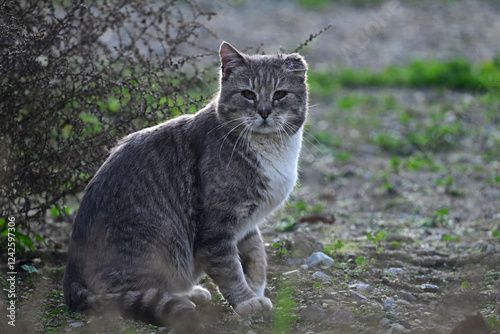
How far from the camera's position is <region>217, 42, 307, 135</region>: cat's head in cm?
439

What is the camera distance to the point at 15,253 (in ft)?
16.3

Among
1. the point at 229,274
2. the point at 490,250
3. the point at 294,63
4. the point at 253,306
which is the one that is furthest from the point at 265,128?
the point at 490,250

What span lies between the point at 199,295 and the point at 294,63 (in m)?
1.75

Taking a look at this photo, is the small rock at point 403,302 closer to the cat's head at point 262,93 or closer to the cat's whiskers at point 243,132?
the cat's head at point 262,93

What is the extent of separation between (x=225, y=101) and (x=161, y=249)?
1103mm

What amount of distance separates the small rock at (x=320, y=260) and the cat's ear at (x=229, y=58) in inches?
59.2

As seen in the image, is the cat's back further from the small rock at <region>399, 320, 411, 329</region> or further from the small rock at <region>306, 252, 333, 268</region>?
the small rock at <region>399, 320, 411, 329</region>

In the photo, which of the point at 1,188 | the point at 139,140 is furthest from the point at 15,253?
the point at 139,140

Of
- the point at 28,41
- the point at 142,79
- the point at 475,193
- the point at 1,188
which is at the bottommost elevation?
the point at 475,193

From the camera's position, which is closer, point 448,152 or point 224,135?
point 224,135

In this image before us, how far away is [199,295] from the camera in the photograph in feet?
14.9

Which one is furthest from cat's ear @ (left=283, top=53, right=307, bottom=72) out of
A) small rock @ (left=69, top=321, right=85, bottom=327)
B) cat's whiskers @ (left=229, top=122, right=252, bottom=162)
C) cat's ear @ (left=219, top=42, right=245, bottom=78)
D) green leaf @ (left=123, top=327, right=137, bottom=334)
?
small rock @ (left=69, top=321, right=85, bottom=327)

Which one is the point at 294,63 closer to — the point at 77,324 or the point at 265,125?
the point at 265,125

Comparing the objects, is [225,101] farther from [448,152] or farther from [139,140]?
[448,152]
